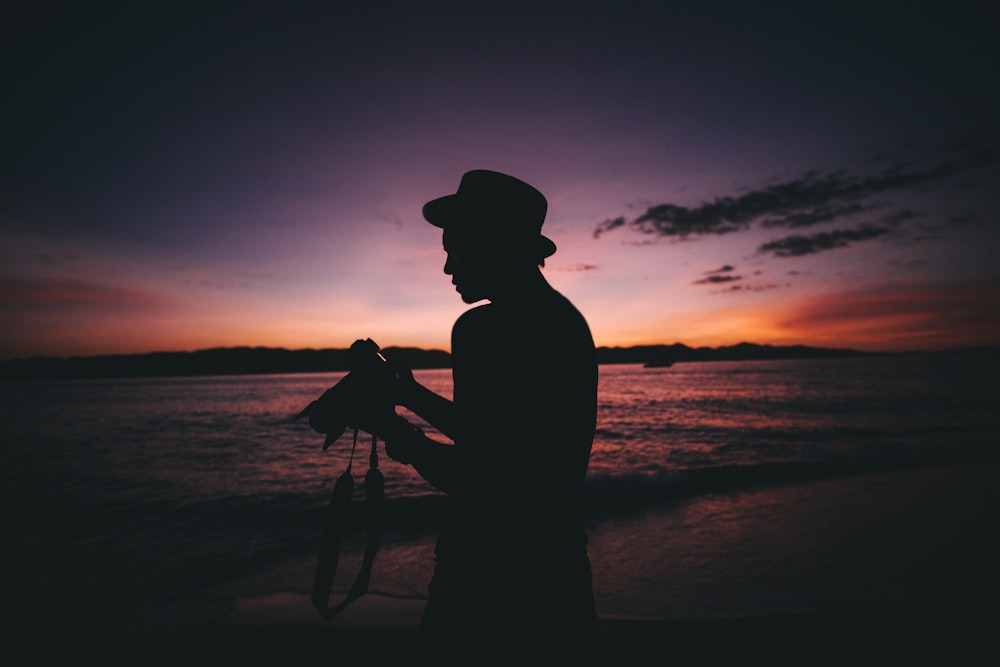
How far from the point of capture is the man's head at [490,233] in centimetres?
166

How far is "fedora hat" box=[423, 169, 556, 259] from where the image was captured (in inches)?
65.9

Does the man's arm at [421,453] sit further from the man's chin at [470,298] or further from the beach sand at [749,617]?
the beach sand at [749,617]

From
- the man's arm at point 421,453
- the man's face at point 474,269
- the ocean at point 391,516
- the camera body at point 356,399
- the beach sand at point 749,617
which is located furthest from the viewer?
the ocean at point 391,516

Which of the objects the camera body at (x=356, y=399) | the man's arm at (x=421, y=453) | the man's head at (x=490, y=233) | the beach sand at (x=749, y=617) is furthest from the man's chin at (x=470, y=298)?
the beach sand at (x=749, y=617)

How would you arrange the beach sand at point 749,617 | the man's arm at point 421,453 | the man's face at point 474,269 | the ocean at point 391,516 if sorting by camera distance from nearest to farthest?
the man's arm at point 421,453, the man's face at point 474,269, the beach sand at point 749,617, the ocean at point 391,516

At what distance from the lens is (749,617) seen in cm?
495

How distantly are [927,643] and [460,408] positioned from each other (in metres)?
5.70

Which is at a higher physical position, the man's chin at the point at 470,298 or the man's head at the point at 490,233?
the man's head at the point at 490,233

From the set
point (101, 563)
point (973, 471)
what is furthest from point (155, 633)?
point (973, 471)

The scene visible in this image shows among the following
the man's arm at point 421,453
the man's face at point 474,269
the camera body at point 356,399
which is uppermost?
the man's face at point 474,269

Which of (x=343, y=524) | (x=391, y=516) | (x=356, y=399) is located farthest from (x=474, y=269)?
(x=391, y=516)

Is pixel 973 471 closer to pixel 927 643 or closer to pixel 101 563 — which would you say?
pixel 927 643

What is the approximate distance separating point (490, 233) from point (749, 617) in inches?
212

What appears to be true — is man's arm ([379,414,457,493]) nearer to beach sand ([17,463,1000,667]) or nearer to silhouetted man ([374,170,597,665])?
silhouetted man ([374,170,597,665])
